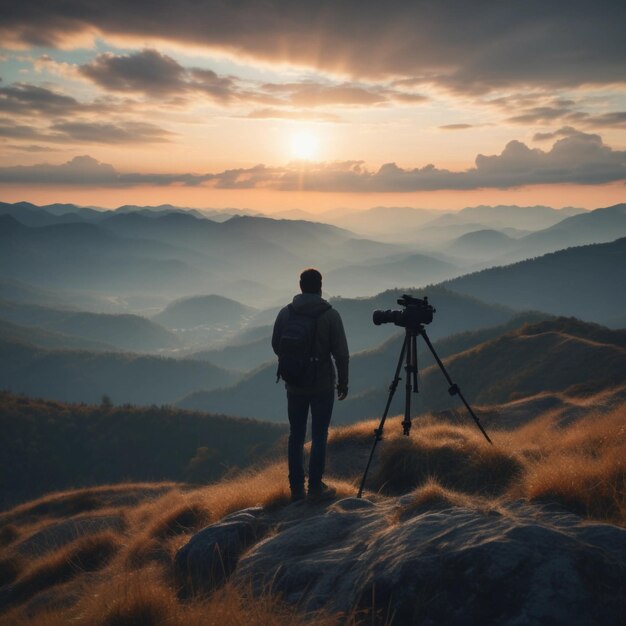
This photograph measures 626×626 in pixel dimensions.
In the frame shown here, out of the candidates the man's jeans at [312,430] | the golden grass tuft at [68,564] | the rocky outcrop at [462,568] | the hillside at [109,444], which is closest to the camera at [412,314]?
the man's jeans at [312,430]

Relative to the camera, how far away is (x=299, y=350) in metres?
7.77

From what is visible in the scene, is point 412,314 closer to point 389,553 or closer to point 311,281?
point 311,281

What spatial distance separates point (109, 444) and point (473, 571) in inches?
5478

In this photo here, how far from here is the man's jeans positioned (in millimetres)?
8141

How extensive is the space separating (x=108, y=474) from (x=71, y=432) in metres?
15.8

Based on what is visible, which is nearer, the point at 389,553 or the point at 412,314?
the point at 389,553

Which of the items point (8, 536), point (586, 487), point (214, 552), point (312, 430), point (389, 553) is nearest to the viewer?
point (389, 553)

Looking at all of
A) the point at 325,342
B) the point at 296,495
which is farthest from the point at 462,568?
the point at 296,495

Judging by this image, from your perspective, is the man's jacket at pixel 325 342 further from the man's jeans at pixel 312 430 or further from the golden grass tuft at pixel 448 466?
the golden grass tuft at pixel 448 466

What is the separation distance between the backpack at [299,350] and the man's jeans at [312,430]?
0.35m

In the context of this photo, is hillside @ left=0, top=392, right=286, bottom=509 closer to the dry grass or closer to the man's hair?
the dry grass

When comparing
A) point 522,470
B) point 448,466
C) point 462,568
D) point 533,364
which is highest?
point 462,568

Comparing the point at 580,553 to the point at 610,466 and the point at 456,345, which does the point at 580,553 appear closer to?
the point at 610,466

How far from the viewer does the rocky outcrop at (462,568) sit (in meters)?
3.97
